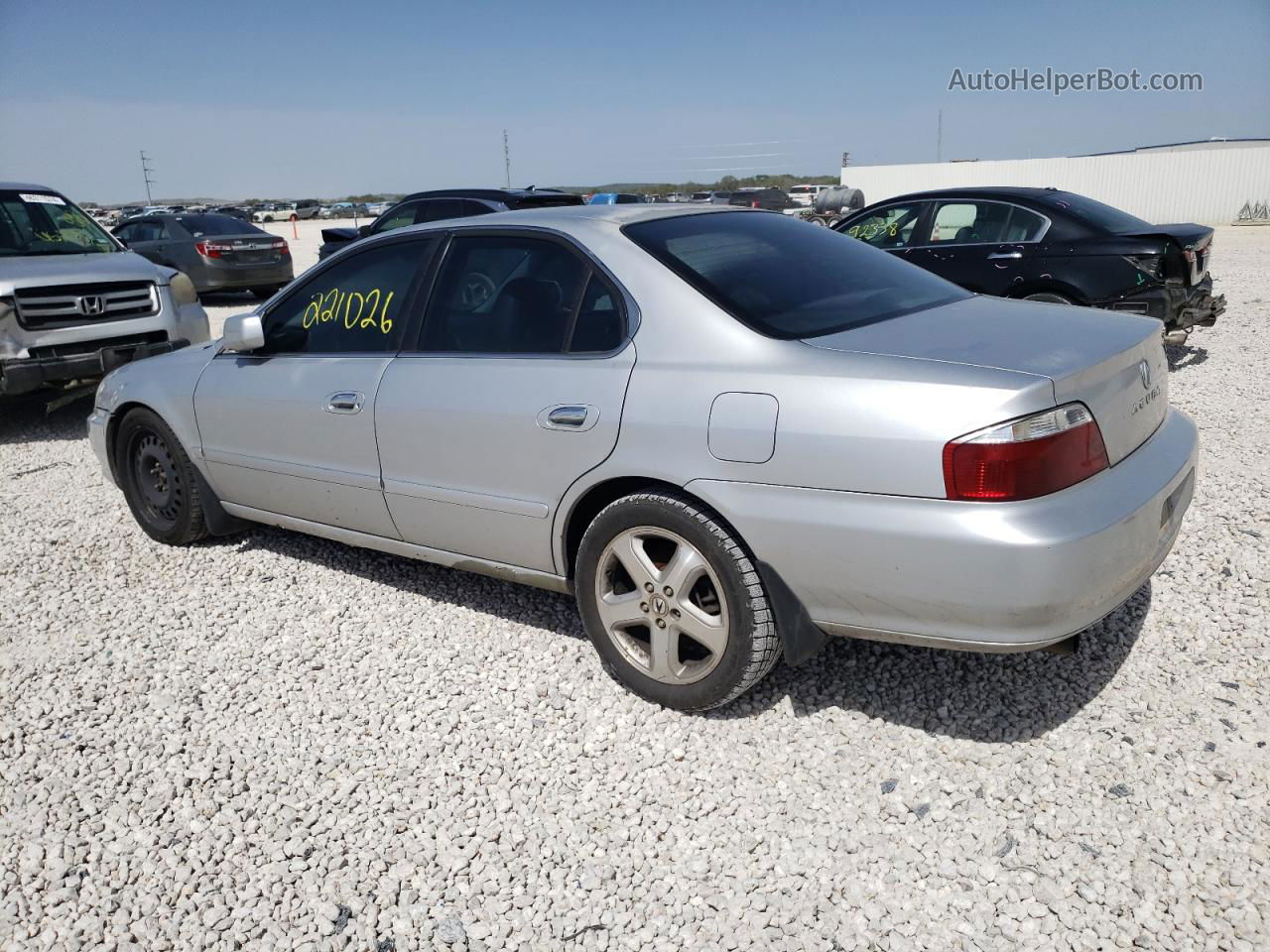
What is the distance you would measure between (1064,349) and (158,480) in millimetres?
4294

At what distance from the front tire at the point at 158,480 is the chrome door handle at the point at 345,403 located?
4.16 feet

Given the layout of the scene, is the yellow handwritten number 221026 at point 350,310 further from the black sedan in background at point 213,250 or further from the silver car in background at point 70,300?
the black sedan in background at point 213,250

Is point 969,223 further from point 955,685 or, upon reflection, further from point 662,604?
point 662,604

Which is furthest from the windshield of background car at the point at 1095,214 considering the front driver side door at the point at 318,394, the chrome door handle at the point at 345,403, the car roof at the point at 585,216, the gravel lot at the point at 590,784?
the chrome door handle at the point at 345,403

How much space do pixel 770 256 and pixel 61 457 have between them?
585 cm

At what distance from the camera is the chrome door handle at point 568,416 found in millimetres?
3076

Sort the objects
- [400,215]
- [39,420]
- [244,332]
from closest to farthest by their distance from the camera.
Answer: [244,332], [39,420], [400,215]

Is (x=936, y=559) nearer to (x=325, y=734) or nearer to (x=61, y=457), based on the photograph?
(x=325, y=734)

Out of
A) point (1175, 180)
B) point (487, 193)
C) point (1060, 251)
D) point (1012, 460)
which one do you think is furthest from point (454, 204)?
point (1175, 180)

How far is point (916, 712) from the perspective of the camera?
312cm

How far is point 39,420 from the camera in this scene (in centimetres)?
813

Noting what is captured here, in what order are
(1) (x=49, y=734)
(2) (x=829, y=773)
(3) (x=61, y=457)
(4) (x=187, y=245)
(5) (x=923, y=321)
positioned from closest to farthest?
(2) (x=829, y=773) < (5) (x=923, y=321) < (1) (x=49, y=734) < (3) (x=61, y=457) < (4) (x=187, y=245)

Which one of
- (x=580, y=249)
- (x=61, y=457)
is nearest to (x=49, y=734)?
(x=580, y=249)

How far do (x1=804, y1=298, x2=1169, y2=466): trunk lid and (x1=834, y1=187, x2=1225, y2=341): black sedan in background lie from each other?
4.01 meters
